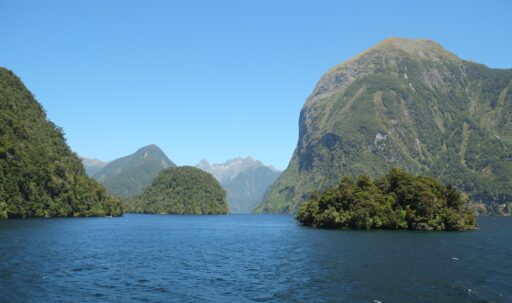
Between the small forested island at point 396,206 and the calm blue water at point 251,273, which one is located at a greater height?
the small forested island at point 396,206

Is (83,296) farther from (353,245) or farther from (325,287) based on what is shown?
(353,245)

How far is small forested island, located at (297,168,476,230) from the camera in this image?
6024 inches

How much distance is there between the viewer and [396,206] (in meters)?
159

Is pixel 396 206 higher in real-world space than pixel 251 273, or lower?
higher

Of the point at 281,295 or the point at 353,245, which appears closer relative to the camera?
the point at 281,295

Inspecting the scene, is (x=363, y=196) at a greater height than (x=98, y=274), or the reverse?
(x=363, y=196)

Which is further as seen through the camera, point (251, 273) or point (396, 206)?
point (396, 206)

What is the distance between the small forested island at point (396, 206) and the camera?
15300cm

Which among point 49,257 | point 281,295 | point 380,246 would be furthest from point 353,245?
point 49,257

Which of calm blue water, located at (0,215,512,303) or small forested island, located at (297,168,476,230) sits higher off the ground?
small forested island, located at (297,168,476,230)

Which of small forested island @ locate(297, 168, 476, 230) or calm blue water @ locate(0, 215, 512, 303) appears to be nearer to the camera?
calm blue water @ locate(0, 215, 512, 303)

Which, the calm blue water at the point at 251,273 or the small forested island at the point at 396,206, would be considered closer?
the calm blue water at the point at 251,273

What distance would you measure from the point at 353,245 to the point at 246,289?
174 ft

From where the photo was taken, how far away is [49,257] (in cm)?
7638
